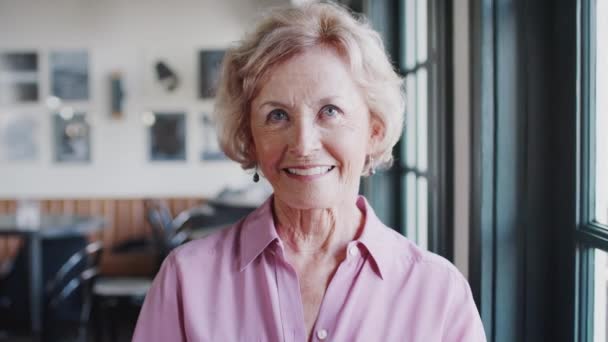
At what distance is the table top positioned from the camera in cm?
429

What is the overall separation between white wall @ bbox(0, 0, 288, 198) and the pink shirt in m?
4.87

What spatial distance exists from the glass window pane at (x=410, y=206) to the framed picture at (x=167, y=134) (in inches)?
151

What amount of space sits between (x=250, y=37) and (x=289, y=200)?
0.34m

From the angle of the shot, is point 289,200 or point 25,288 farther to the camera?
point 25,288

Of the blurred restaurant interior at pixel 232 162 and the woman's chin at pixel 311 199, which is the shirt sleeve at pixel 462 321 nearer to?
the blurred restaurant interior at pixel 232 162

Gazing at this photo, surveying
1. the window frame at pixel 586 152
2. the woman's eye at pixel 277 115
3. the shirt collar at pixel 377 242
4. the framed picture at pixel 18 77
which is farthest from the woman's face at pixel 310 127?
the framed picture at pixel 18 77

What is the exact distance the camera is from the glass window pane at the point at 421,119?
7.48ft

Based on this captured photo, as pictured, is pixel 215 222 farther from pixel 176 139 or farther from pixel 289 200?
pixel 289 200

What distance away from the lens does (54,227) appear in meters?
4.43

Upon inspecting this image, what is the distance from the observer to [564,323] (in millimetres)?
1251

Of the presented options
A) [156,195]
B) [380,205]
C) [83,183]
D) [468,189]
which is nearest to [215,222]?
[156,195]

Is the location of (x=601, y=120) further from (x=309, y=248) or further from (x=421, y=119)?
(x=421, y=119)

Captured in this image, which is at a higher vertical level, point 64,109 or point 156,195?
point 64,109

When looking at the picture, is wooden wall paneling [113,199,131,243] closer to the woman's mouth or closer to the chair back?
the chair back
